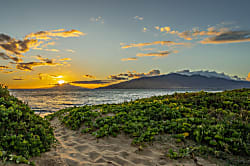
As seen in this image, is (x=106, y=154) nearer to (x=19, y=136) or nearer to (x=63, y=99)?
(x=19, y=136)

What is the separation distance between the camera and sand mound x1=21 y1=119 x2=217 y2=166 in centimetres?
428

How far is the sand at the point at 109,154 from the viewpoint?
4.27m

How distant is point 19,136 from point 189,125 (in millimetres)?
5343

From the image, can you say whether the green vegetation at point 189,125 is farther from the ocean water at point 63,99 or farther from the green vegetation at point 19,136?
the ocean water at point 63,99

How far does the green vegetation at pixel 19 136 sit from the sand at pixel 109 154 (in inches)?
11.4

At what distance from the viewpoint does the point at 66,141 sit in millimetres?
6246

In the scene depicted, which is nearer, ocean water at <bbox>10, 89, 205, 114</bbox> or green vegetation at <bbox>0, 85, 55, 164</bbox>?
green vegetation at <bbox>0, 85, 55, 164</bbox>

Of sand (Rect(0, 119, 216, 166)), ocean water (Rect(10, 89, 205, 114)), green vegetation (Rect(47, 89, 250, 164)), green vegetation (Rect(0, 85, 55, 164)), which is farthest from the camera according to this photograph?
ocean water (Rect(10, 89, 205, 114))

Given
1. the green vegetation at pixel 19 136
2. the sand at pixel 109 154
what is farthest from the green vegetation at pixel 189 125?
the green vegetation at pixel 19 136

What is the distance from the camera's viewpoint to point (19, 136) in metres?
3.73

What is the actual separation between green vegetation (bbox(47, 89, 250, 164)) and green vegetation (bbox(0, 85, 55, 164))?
233 cm

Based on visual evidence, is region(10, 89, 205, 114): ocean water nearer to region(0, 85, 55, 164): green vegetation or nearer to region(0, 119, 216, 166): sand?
region(0, 85, 55, 164): green vegetation

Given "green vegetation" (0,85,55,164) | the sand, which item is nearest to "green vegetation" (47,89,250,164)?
the sand

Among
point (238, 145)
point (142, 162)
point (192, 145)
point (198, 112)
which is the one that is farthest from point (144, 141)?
point (198, 112)
